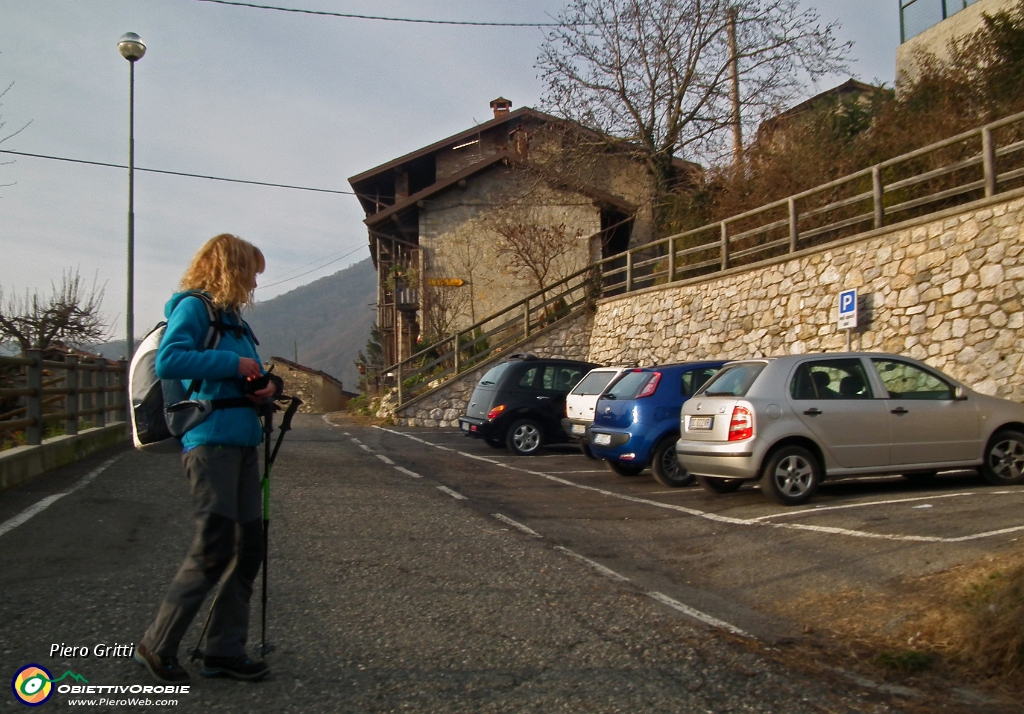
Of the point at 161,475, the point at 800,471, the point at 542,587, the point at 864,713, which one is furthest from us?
the point at 161,475

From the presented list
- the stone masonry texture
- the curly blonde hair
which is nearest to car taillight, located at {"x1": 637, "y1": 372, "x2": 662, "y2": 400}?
the stone masonry texture

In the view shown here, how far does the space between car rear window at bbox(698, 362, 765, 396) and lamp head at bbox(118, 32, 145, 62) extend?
14805 millimetres

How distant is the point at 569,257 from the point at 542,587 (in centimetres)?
2605

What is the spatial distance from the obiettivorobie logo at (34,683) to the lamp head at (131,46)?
17.3 m

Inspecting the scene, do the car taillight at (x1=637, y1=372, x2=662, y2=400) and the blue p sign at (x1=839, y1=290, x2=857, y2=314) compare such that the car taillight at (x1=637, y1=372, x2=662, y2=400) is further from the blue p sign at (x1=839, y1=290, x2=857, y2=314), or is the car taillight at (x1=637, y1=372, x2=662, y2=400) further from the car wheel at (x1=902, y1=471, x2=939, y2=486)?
the blue p sign at (x1=839, y1=290, x2=857, y2=314)

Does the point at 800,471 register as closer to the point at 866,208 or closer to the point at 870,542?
the point at 870,542

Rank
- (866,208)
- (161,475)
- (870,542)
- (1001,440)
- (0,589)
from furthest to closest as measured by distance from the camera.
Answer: (866,208) < (161,475) < (1001,440) < (870,542) < (0,589)

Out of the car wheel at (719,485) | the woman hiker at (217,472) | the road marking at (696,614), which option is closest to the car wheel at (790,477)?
the car wheel at (719,485)

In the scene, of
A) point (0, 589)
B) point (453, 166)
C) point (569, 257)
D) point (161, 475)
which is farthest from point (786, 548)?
point (453, 166)

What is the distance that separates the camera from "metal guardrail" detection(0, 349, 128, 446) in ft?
32.9

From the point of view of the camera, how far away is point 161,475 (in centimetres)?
1052

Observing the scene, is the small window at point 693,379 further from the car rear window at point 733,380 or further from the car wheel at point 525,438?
the car wheel at point 525,438

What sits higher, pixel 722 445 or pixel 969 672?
pixel 722 445

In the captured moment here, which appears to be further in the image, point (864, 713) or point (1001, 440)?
point (1001, 440)
